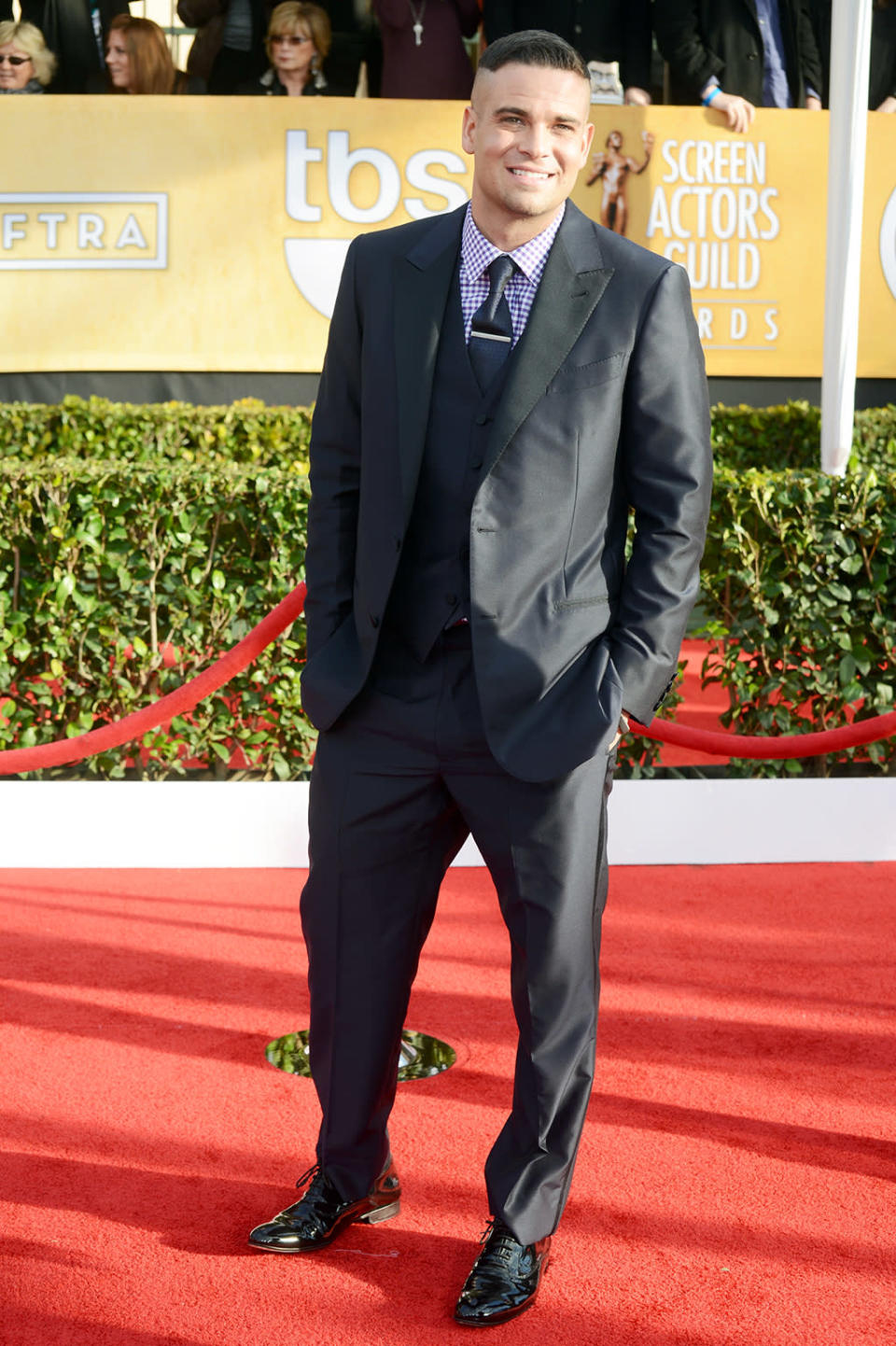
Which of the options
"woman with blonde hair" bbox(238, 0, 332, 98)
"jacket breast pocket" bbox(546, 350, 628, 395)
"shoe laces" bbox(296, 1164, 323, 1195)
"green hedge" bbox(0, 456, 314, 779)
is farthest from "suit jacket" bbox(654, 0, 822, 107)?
"shoe laces" bbox(296, 1164, 323, 1195)

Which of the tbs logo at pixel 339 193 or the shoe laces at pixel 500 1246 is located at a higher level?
the tbs logo at pixel 339 193

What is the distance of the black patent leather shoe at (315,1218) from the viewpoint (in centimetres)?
272

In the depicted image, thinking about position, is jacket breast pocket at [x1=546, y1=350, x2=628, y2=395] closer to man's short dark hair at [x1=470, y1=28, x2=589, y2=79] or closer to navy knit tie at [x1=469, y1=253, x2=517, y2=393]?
navy knit tie at [x1=469, y1=253, x2=517, y2=393]

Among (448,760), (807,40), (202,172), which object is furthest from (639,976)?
Answer: (807,40)

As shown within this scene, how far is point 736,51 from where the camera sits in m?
10.4

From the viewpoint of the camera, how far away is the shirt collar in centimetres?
253

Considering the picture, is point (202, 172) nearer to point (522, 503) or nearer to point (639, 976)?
point (639, 976)

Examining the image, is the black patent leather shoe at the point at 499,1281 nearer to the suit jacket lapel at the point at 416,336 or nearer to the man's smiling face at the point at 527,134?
the suit jacket lapel at the point at 416,336

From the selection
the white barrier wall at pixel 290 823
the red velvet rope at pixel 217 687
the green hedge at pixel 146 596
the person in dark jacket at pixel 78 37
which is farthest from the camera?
the person in dark jacket at pixel 78 37

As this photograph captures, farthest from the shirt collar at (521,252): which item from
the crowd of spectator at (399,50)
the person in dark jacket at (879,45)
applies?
the person in dark jacket at (879,45)

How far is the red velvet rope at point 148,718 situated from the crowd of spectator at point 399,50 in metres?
7.13

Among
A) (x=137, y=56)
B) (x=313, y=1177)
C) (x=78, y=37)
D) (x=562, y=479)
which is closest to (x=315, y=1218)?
(x=313, y=1177)

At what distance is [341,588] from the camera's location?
106 inches

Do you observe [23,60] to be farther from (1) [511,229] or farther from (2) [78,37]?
(1) [511,229]
